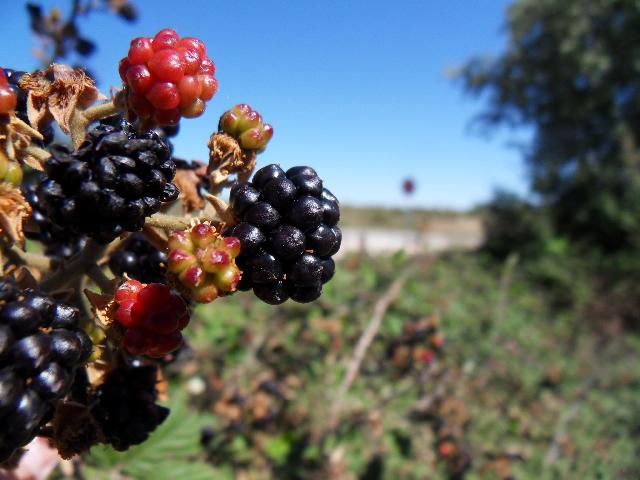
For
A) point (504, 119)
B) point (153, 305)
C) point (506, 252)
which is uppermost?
point (504, 119)

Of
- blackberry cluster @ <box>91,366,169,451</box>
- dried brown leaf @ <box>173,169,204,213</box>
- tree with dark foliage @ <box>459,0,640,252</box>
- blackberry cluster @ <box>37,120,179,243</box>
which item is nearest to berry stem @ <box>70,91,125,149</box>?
blackberry cluster @ <box>37,120,179,243</box>

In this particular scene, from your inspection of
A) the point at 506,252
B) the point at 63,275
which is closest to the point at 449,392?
the point at 63,275

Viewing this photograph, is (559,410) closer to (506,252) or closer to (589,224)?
(506,252)

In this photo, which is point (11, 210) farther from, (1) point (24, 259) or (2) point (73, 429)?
(2) point (73, 429)

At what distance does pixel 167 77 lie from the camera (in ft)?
3.26

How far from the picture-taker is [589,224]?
1656 cm

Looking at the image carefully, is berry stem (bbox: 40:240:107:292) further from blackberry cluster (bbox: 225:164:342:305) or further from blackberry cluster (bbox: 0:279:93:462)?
blackberry cluster (bbox: 225:164:342:305)

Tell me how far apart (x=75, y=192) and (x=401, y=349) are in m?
3.03

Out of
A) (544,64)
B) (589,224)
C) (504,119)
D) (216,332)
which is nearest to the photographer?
(216,332)

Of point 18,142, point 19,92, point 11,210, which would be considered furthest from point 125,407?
point 19,92

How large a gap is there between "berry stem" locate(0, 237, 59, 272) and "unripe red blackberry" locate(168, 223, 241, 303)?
367mm

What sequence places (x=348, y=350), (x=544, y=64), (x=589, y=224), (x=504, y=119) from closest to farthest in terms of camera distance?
(x=348, y=350) < (x=589, y=224) < (x=544, y=64) < (x=504, y=119)

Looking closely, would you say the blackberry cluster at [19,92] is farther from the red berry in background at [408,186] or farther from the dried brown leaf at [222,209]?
the red berry in background at [408,186]

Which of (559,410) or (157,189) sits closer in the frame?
(157,189)
